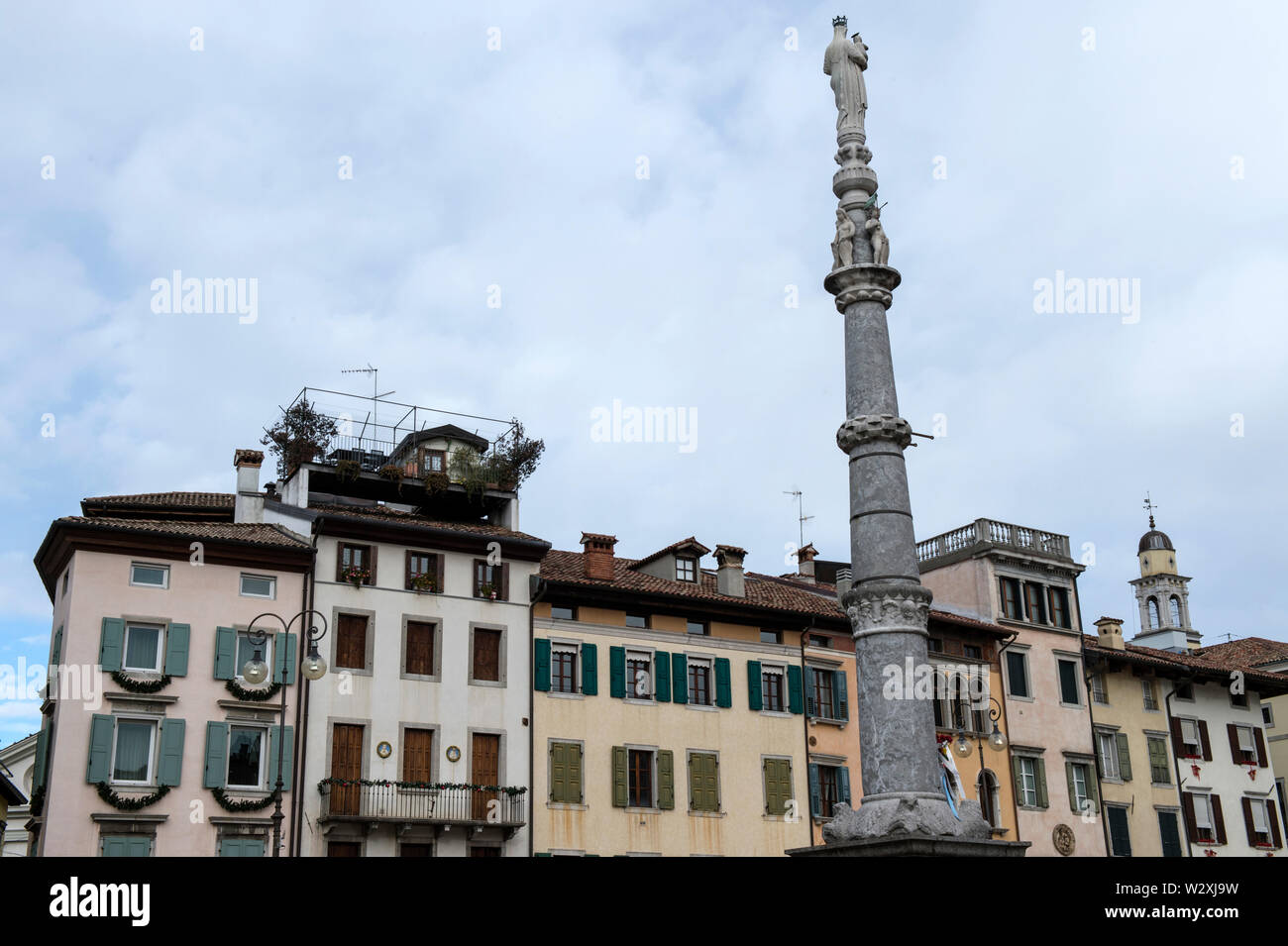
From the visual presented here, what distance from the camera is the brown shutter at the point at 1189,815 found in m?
51.0

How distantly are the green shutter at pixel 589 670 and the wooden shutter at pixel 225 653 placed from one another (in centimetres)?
979

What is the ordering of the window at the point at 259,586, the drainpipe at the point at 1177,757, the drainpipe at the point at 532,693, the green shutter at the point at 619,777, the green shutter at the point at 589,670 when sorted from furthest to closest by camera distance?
the drainpipe at the point at 1177,757, the green shutter at the point at 589,670, the green shutter at the point at 619,777, the drainpipe at the point at 532,693, the window at the point at 259,586

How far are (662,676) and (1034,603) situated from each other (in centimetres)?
1684

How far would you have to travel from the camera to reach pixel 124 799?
33.3 metres

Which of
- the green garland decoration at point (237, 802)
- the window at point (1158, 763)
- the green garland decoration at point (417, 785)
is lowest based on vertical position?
the green garland decoration at point (237, 802)

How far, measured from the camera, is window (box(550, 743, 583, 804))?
Answer: 38406 mm

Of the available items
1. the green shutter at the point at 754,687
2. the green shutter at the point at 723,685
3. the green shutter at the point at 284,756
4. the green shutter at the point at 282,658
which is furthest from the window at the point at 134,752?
the green shutter at the point at 754,687

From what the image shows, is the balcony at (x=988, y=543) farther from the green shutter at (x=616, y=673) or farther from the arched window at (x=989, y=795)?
the green shutter at (x=616, y=673)

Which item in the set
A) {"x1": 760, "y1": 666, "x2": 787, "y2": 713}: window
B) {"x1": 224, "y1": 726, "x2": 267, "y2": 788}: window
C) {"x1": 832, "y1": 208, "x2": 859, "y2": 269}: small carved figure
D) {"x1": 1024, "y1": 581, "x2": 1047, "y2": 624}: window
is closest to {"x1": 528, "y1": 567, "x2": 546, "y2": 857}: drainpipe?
{"x1": 224, "y1": 726, "x2": 267, "y2": 788}: window

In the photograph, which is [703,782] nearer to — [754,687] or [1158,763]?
[754,687]

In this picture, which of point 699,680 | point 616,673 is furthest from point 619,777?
point 699,680

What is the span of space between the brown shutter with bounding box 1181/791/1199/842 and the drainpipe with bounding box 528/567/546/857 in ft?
87.0

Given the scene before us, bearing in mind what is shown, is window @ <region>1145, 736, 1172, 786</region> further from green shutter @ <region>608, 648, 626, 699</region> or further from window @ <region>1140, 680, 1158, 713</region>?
green shutter @ <region>608, 648, 626, 699</region>
